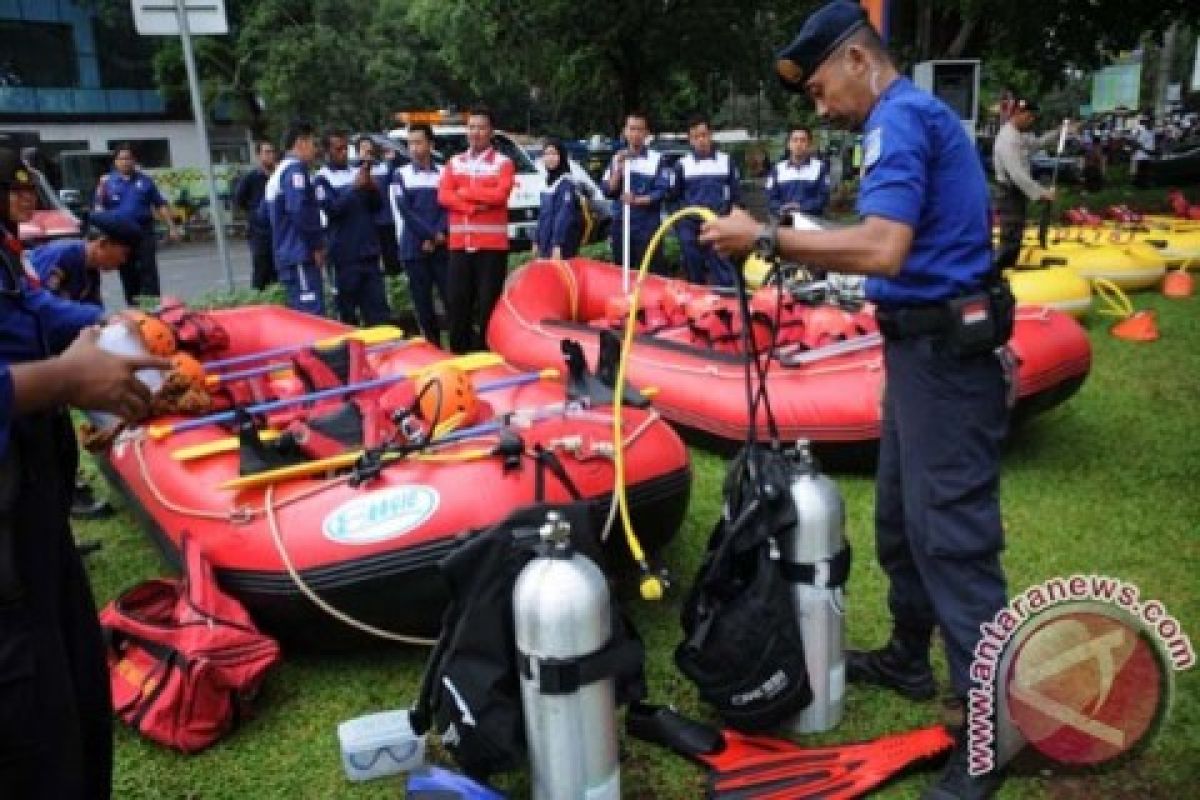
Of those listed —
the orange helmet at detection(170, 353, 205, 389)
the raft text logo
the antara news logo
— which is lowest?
the antara news logo

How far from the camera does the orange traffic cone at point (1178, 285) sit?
8297 millimetres

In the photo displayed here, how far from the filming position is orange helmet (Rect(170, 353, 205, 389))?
4.11 m

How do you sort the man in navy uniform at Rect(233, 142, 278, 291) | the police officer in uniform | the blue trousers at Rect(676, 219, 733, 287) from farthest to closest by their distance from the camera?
the man in navy uniform at Rect(233, 142, 278, 291) → the blue trousers at Rect(676, 219, 733, 287) → the police officer in uniform

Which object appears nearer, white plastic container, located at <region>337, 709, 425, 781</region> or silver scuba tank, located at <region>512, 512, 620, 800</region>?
silver scuba tank, located at <region>512, 512, 620, 800</region>

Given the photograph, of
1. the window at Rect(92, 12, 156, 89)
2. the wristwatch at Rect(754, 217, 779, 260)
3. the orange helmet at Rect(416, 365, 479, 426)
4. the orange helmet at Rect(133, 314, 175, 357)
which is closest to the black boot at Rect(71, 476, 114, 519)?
the orange helmet at Rect(133, 314, 175, 357)

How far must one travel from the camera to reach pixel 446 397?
3545 mm

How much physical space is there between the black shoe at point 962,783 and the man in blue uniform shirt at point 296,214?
565 centimetres

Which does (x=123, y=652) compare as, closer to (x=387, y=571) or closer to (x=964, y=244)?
(x=387, y=571)

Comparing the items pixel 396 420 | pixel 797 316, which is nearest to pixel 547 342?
pixel 797 316

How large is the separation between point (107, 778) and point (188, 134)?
33.6 m

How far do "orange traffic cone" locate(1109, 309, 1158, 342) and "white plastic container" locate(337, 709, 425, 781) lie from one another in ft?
19.9

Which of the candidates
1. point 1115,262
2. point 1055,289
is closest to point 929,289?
point 1055,289

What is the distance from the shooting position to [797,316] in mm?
5152

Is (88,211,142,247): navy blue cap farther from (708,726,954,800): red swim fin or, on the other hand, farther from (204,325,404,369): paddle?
(708,726,954,800): red swim fin
